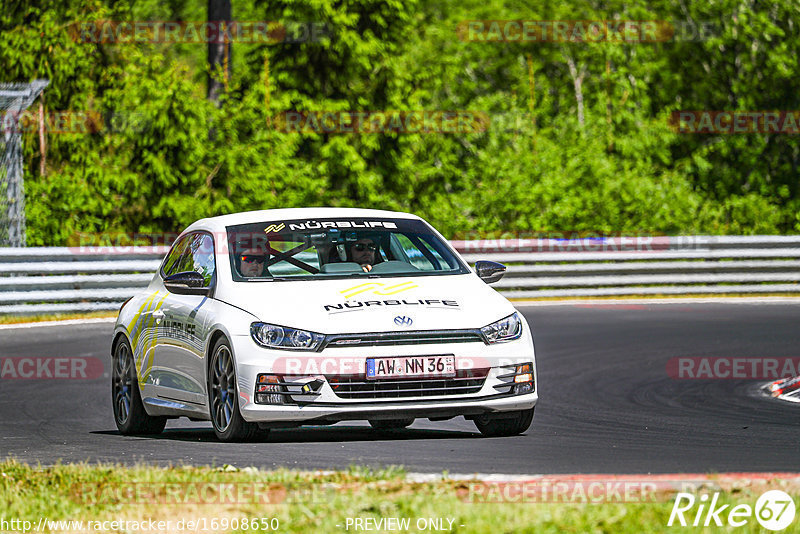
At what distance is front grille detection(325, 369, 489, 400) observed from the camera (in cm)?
935

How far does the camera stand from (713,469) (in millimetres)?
8297

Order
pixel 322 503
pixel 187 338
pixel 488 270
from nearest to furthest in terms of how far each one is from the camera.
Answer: pixel 322 503 → pixel 187 338 → pixel 488 270

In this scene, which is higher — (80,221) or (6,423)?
(6,423)

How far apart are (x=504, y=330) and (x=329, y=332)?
3.81ft

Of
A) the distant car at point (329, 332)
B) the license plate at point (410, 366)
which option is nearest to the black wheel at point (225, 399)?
the distant car at point (329, 332)

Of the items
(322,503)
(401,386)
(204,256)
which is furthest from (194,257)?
(322,503)

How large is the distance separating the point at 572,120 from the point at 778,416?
23.0 metres

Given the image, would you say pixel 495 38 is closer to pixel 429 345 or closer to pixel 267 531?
pixel 429 345

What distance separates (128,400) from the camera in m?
11.3

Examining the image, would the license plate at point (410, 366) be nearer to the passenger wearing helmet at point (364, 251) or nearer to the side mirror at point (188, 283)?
the passenger wearing helmet at point (364, 251)

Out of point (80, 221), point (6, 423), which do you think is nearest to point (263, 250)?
point (6, 423)

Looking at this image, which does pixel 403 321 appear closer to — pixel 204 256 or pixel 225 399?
pixel 225 399

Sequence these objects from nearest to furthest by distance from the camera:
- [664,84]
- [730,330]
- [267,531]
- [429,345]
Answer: [267,531]
[429,345]
[730,330]
[664,84]

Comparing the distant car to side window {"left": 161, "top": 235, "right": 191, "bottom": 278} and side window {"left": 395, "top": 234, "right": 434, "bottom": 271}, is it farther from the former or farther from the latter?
side window {"left": 161, "top": 235, "right": 191, "bottom": 278}
